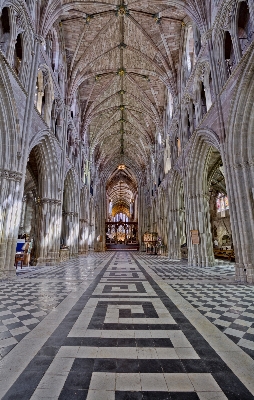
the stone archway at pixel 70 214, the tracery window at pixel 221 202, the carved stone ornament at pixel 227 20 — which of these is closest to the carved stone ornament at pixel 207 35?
the carved stone ornament at pixel 227 20

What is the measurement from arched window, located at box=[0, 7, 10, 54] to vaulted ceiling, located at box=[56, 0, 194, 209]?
570 cm

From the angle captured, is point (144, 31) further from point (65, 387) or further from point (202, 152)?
point (65, 387)

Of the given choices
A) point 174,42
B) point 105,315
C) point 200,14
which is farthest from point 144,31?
point 105,315

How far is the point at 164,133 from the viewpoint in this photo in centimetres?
2248

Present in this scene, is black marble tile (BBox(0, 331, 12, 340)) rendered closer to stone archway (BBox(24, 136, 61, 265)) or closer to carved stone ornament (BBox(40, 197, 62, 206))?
stone archway (BBox(24, 136, 61, 265))

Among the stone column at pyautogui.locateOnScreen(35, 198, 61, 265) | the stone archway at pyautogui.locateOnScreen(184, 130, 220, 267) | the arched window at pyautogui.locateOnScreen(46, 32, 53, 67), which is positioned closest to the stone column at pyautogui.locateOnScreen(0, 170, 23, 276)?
the stone column at pyautogui.locateOnScreen(35, 198, 61, 265)

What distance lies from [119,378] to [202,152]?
12.6 m

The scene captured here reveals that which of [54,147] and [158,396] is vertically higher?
[54,147]

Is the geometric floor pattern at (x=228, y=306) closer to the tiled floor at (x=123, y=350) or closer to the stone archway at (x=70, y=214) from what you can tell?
the tiled floor at (x=123, y=350)

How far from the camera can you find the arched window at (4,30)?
8.62 meters

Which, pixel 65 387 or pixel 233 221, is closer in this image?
pixel 65 387

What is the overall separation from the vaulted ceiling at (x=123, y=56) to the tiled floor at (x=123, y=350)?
1645cm

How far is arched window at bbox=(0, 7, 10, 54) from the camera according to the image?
8617 millimetres

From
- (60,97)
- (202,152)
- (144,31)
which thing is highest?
(144,31)
